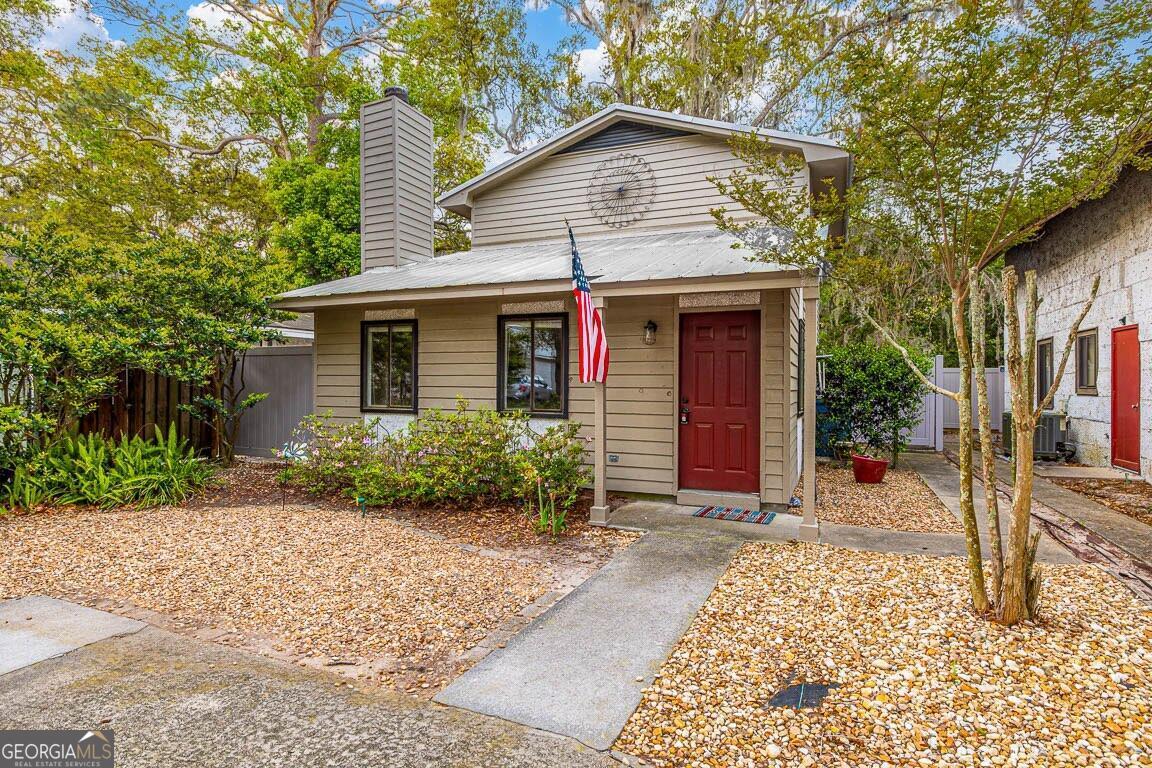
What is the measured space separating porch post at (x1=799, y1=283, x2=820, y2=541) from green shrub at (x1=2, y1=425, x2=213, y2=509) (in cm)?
664

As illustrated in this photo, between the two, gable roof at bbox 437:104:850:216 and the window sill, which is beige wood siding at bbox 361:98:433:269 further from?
the window sill

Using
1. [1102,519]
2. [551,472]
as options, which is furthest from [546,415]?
[1102,519]

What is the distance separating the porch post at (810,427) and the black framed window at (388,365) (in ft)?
16.5

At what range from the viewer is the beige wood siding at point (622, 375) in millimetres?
6031

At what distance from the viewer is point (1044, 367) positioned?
11.3m

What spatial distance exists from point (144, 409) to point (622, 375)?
22.5 ft

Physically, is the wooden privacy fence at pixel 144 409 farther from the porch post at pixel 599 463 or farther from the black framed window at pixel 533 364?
the porch post at pixel 599 463

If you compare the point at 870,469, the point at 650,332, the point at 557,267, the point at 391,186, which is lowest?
the point at 870,469

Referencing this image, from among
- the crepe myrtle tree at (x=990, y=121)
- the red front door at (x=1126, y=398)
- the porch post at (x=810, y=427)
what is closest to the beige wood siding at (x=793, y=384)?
the porch post at (x=810, y=427)

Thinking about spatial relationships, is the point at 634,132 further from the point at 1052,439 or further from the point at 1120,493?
the point at 1052,439

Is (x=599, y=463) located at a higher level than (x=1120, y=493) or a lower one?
higher

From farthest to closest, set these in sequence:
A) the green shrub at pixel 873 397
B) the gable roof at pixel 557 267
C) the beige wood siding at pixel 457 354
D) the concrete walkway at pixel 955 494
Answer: the green shrub at pixel 873 397 < the beige wood siding at pixel 457 354 < the gable roof at pixel 557 267 < the concrete walkway at pixel 955 494

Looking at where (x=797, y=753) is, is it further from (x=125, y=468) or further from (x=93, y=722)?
(x=125, y=468)

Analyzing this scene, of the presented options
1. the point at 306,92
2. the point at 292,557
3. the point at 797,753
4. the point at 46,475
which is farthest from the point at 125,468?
the point at 306,92
